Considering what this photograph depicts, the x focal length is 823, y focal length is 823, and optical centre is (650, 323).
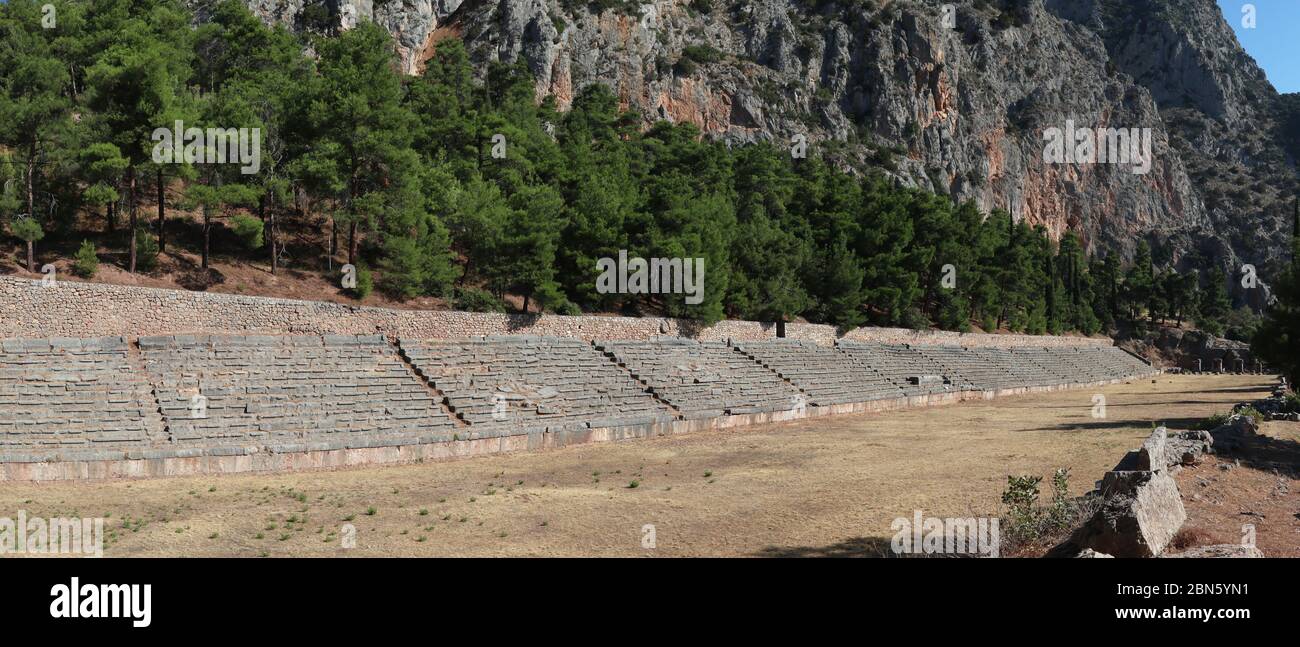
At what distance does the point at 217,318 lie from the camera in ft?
84.6

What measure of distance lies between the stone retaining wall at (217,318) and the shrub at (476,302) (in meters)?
6.00

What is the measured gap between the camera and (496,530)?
1342cm

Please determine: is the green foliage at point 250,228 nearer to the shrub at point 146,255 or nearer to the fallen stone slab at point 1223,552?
the shrub at point 146,255

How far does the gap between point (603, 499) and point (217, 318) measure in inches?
639

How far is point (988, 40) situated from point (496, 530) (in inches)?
5956

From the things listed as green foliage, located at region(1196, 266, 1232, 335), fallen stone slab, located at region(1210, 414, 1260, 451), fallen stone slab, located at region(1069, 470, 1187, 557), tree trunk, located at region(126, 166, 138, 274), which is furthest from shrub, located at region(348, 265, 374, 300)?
green foliage, located at region(1196, 266, 1232, 335)

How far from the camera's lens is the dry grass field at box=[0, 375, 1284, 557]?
482 inches

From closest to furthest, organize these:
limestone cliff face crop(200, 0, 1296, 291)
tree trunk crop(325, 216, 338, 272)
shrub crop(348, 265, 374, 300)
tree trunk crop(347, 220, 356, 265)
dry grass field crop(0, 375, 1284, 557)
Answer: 1. dry grass field crop(0, 375, 1284, 557)
2. shrub crop(348, 265, 374, 300)
3. tree trunk crop(347, 220, 356, 265)
4. tree trunk crop(325, 216, 338, 272)
5. limestone cliff face crop(200, 0, 1296, 291)

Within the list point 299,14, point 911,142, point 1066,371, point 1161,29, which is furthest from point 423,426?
point 1161,29

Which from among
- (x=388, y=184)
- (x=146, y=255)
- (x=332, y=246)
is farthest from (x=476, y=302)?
(x=146, y=255)

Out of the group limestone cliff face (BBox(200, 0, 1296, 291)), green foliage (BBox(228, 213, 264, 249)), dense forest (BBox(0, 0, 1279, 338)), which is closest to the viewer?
dense forest (BBox(0, 0, 1279, 338))

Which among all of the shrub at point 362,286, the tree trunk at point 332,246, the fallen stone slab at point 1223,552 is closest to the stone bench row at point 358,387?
the shrub at point 362,286

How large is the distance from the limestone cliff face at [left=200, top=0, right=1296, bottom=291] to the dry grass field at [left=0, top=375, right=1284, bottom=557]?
74.8m

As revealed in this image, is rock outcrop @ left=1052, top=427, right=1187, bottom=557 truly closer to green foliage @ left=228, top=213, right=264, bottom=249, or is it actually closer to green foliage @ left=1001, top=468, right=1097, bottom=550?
green foliage @ left=1001, top=468, right=1097, bottom=550
